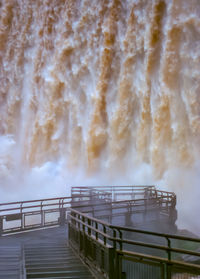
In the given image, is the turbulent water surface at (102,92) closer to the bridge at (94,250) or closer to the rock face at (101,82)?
the rock face at (101,82)

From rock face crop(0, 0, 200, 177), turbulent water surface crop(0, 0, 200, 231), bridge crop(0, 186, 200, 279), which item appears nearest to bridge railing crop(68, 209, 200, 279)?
bridge crop(0, 186, 200, 279)

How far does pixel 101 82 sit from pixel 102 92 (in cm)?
71

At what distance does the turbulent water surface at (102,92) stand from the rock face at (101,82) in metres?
0.07

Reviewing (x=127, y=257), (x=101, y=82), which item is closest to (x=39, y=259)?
(x=127, y=257)

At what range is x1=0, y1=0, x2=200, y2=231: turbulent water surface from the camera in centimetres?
2034

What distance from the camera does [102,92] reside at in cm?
2531

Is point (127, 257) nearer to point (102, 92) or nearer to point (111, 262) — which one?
point (111, 262)

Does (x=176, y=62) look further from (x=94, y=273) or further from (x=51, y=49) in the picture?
(x=94, y=273)

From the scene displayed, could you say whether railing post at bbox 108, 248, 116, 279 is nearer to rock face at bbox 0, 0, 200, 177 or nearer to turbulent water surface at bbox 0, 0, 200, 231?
turbulent water surface at bbox 0, 0, 200, 231

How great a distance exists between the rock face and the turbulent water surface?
7cm

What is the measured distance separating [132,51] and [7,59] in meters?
15.4

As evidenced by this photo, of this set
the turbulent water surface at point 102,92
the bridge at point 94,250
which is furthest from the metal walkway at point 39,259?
the turbulent water surface at point 102,92

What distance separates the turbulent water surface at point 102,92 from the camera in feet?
66.7

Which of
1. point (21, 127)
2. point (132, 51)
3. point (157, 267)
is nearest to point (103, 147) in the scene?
point (132, 51)
